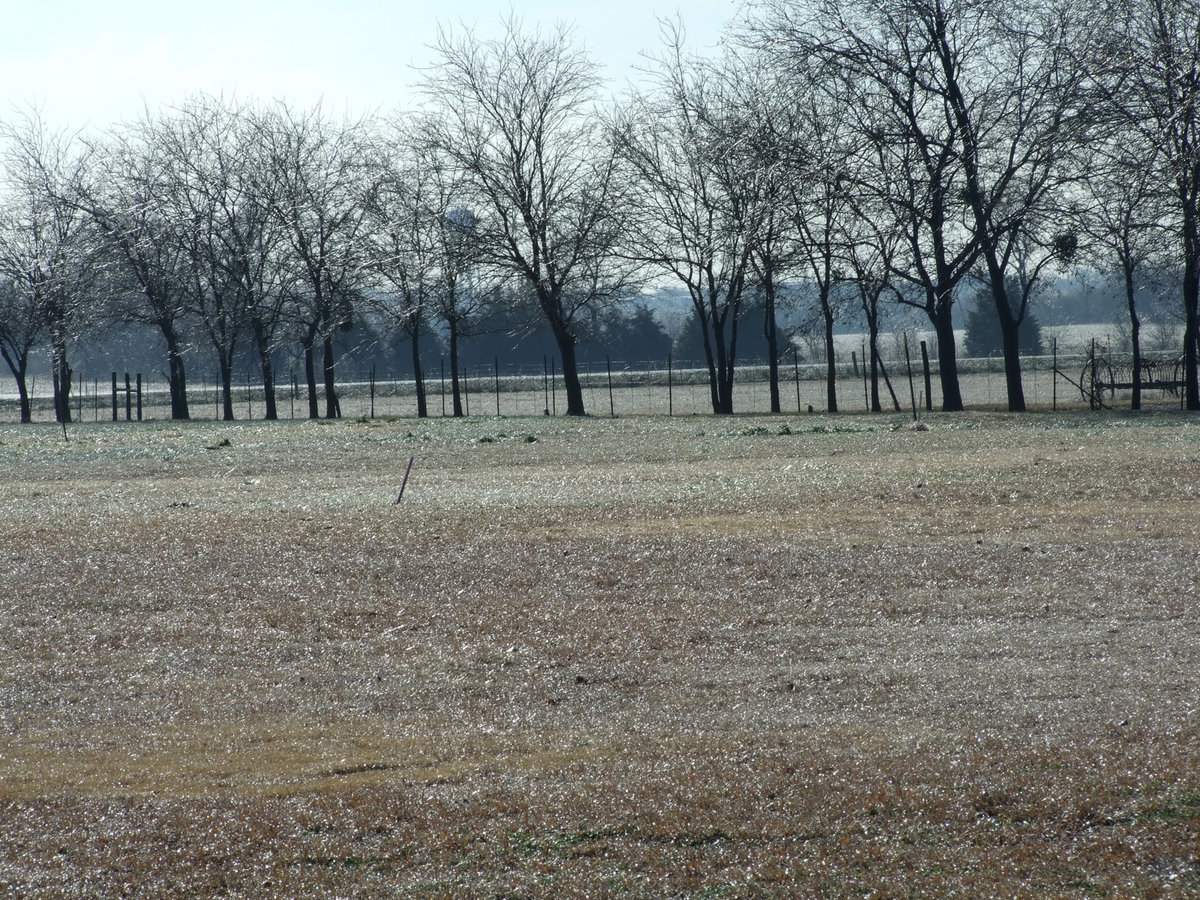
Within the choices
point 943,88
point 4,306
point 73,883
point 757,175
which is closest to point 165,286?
point 4,306

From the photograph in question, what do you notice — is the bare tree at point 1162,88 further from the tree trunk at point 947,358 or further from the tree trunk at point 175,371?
the tree trunk at point 175,371

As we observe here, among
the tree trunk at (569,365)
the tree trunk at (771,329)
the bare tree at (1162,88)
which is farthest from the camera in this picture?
the tree trunk at (569,365)

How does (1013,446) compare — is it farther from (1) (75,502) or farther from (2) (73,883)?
(2) (73,883)

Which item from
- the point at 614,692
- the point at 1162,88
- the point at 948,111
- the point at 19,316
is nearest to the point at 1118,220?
the point at 948,111

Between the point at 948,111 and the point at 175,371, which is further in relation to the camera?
the point at 175,371

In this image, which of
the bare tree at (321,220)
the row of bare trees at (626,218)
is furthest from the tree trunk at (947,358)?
the bare tree at (321,220)

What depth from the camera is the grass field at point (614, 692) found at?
408 centimetres

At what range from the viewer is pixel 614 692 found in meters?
6.41

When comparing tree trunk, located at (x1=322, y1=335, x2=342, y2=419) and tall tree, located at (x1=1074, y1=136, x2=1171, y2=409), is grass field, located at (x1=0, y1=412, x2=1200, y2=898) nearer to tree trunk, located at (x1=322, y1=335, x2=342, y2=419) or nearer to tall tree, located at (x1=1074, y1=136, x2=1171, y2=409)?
tall tree, located at (x1=1074, y1=136, x2=1171, y2=409)

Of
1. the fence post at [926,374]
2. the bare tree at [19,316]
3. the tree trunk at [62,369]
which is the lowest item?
the fence post at [926,374]

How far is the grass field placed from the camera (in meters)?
4.08

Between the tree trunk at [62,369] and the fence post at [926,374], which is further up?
the tree trunk at [62,369]

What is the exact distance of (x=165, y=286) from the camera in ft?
142

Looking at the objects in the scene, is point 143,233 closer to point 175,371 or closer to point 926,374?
point 175,371
